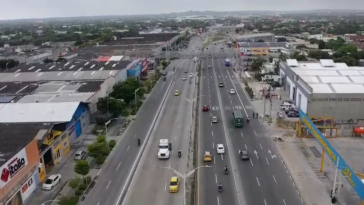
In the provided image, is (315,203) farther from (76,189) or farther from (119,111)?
(119,111)

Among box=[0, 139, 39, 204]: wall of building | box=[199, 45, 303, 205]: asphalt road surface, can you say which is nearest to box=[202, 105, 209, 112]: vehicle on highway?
box=[199, 45, 303, 205]: asphalt road surface

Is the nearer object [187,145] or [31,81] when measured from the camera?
[187,145]

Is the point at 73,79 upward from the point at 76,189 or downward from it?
upward

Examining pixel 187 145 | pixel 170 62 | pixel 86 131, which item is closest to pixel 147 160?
pixel 187 145

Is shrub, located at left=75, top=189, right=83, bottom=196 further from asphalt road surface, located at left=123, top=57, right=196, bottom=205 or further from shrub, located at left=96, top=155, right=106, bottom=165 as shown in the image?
shrub, located at left=96, top=155, right=106, bottom=165

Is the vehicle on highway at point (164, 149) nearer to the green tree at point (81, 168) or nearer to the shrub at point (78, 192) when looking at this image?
the green tree at point (81, 168)

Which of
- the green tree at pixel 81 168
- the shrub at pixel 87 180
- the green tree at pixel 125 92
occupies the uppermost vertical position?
the green tree at pixel 125 92

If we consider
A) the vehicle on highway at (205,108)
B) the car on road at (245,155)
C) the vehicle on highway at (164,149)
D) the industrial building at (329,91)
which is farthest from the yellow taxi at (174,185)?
the industrial building at (329,91)
